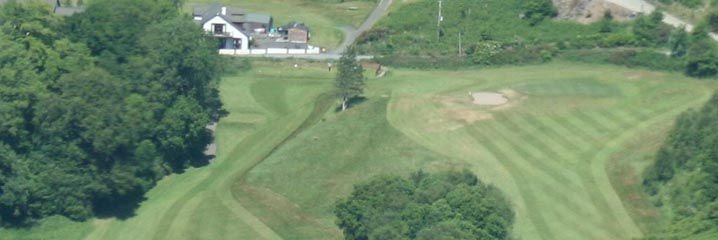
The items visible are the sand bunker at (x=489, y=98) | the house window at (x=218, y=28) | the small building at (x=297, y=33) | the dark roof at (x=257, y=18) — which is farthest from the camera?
the dark roof at (x=257, y=18)

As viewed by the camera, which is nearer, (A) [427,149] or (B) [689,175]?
(B) [689,175]

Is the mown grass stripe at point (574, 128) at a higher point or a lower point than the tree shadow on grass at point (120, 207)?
higher

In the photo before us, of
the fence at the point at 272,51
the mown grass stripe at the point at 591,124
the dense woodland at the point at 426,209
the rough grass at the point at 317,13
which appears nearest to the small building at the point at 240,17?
the rough grass at the point at 317,13

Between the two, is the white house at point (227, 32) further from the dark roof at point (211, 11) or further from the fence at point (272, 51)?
the dark roof at point (211, 11)

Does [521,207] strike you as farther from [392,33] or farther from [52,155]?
[392,33]

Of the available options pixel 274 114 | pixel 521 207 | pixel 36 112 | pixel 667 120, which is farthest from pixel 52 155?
pixel 667 120

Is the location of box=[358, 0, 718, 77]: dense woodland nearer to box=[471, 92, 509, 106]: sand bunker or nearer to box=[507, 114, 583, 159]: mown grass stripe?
box=[471, 92, 509, 106]: sand bunker

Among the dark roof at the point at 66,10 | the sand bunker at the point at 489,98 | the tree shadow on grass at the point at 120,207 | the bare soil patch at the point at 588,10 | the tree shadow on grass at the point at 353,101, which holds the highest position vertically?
the bare soil patch at the point at 588,10

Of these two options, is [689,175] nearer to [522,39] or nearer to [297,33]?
[522,39]

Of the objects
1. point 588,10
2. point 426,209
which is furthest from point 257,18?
point 426,209
